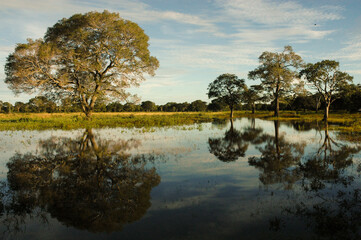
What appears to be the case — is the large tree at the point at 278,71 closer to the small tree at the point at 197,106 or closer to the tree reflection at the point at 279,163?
the tree reflection at the point at 279,163

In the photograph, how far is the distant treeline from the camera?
39478mm

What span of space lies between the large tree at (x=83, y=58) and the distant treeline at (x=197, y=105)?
2.16 meters

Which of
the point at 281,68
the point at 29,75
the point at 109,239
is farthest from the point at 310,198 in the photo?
the point at 281,68

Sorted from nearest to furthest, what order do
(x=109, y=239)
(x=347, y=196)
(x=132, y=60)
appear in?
1. (x=109, y=239)
2. (x=347, y=196)
3. (x=132, y=60)

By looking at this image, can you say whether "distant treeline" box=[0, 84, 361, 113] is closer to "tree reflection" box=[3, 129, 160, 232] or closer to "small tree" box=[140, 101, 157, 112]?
"small tree" box=[140, 101, 157, 112]

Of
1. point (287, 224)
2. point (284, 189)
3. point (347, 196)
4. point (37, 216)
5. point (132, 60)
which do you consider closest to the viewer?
point (287, 224)

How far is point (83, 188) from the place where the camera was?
842cm

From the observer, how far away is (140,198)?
7.57 m

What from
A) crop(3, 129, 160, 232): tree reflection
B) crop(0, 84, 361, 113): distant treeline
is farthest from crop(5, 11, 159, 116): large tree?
crop(3, 129, 160, 232): tree reflection

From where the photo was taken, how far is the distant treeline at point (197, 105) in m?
39.5

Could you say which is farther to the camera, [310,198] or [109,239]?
[310,198]

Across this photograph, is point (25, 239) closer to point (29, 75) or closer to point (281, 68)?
point (29, 75)

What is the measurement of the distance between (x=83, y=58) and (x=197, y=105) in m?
153

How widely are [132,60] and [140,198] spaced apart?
36.2 meters
